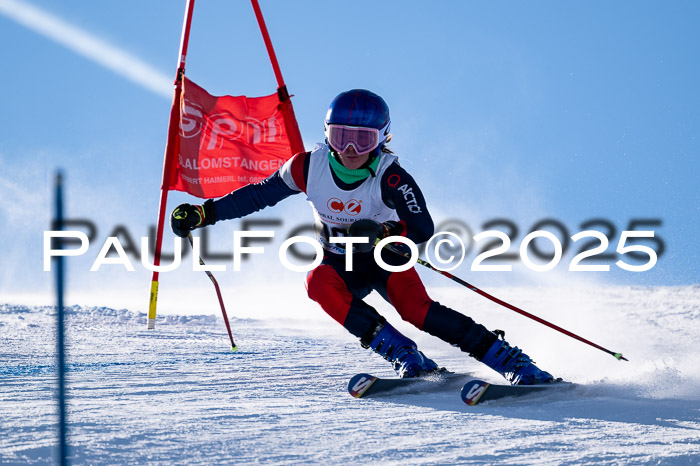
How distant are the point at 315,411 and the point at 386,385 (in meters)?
0.58

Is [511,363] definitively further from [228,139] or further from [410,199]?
[228,139]

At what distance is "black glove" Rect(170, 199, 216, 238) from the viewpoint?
4.44 meters

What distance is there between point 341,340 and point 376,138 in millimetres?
4067

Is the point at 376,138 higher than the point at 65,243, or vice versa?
the point at 376,138

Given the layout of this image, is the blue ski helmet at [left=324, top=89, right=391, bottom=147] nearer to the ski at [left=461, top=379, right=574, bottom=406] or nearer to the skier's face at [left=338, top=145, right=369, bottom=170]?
the skier's face at [left=338, top=145, right=369, bottom=170]

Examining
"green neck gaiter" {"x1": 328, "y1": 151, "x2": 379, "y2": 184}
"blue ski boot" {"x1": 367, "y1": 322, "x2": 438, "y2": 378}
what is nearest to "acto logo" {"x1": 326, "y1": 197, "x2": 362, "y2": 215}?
"green neck gaiter" {"x1": 328, "y1": 151, "x2": 379, "y2": 184}

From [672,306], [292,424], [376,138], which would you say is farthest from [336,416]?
[672,306]

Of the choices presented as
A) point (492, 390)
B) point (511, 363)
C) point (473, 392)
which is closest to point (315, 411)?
point (473, 392)

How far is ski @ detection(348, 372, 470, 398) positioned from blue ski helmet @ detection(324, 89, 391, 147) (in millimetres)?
1411

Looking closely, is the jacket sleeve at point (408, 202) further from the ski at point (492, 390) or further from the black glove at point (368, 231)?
the ski at point (492, 390)

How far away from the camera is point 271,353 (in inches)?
241

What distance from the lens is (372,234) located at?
374 cm

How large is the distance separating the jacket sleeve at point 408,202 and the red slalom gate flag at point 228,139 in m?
3.08

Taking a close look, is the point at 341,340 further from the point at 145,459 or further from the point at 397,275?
the point at 145,459
